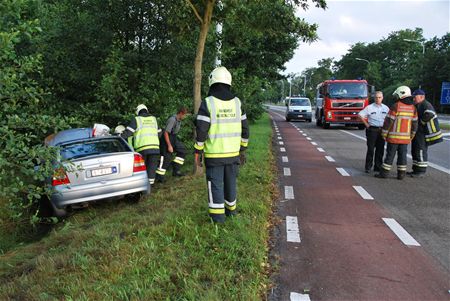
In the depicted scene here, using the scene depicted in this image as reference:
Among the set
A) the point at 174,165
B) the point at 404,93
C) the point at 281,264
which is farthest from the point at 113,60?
the point at 281,264

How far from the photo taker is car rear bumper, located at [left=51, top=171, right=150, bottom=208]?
653 cm

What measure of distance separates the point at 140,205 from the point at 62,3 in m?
7.77

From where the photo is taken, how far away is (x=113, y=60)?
10.8 m

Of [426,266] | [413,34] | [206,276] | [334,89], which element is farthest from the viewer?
[413,34]

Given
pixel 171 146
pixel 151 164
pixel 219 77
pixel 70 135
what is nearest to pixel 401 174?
pixel 171 146

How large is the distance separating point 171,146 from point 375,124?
15.1 ft

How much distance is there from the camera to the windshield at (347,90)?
75.5ft

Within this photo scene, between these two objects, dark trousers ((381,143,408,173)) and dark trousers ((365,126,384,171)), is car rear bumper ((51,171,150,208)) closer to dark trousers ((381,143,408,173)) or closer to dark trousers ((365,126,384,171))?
dark trousers ((381,143,408,173))

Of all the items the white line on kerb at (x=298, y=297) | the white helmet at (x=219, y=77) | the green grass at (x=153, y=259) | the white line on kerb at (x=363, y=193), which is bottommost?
the white line on kerb at (x=363, y=193)

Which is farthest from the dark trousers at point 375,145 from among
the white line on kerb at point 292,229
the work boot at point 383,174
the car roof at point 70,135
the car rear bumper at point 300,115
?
the car rear bumper at point 300,115

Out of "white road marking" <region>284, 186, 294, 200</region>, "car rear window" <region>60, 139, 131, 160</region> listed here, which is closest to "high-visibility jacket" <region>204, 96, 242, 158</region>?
"white road marking" <region>284, 186, 294, 200</region>

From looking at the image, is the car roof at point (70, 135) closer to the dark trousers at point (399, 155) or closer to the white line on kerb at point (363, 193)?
the white line on kerb at point (363, 193)

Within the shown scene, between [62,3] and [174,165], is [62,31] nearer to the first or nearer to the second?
[62,3]

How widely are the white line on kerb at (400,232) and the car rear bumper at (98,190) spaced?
13.0ft
